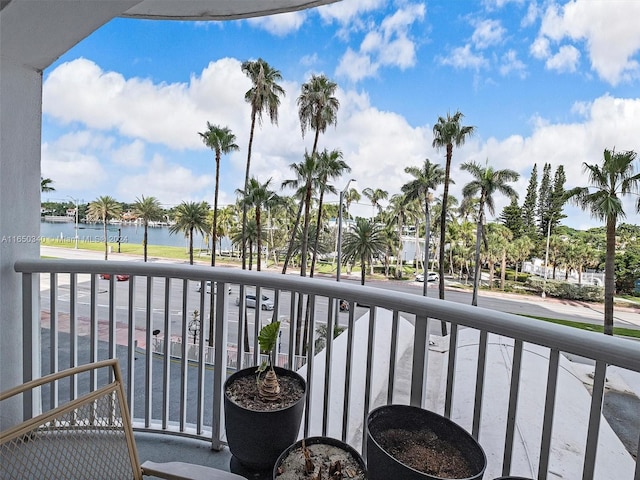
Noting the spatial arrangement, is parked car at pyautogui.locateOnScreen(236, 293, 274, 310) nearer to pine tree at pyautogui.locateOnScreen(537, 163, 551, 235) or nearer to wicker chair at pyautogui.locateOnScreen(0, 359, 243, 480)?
wicker chair at pyautogui.locateOnScreen(0, 359, 243, 480)

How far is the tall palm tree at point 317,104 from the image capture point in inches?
592

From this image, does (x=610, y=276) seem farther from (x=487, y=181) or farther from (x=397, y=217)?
(x=397, y=217)

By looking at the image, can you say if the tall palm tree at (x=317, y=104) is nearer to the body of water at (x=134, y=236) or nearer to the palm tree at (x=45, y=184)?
the body of water at (x=134, y=236)

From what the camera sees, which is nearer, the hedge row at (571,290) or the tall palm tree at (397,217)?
the hedge row at (571,290)

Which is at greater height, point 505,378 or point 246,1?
point 246,1

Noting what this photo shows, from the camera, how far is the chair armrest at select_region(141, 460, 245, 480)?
98 cm

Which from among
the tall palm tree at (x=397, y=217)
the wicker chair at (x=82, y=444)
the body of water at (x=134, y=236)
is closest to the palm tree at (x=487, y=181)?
the tall palm tree at (x=397, y=217)

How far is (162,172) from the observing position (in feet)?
91.7

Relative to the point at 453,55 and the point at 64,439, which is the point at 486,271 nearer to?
the point at 453,55

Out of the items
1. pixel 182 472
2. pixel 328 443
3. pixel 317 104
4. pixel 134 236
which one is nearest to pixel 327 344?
pixel 328 443

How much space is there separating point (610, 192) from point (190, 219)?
17.3 metres

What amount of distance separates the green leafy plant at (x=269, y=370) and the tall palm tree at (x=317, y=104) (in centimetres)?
1516

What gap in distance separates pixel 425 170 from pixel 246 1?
61.8ft

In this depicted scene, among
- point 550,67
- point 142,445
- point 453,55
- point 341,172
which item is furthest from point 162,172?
point 550,67
